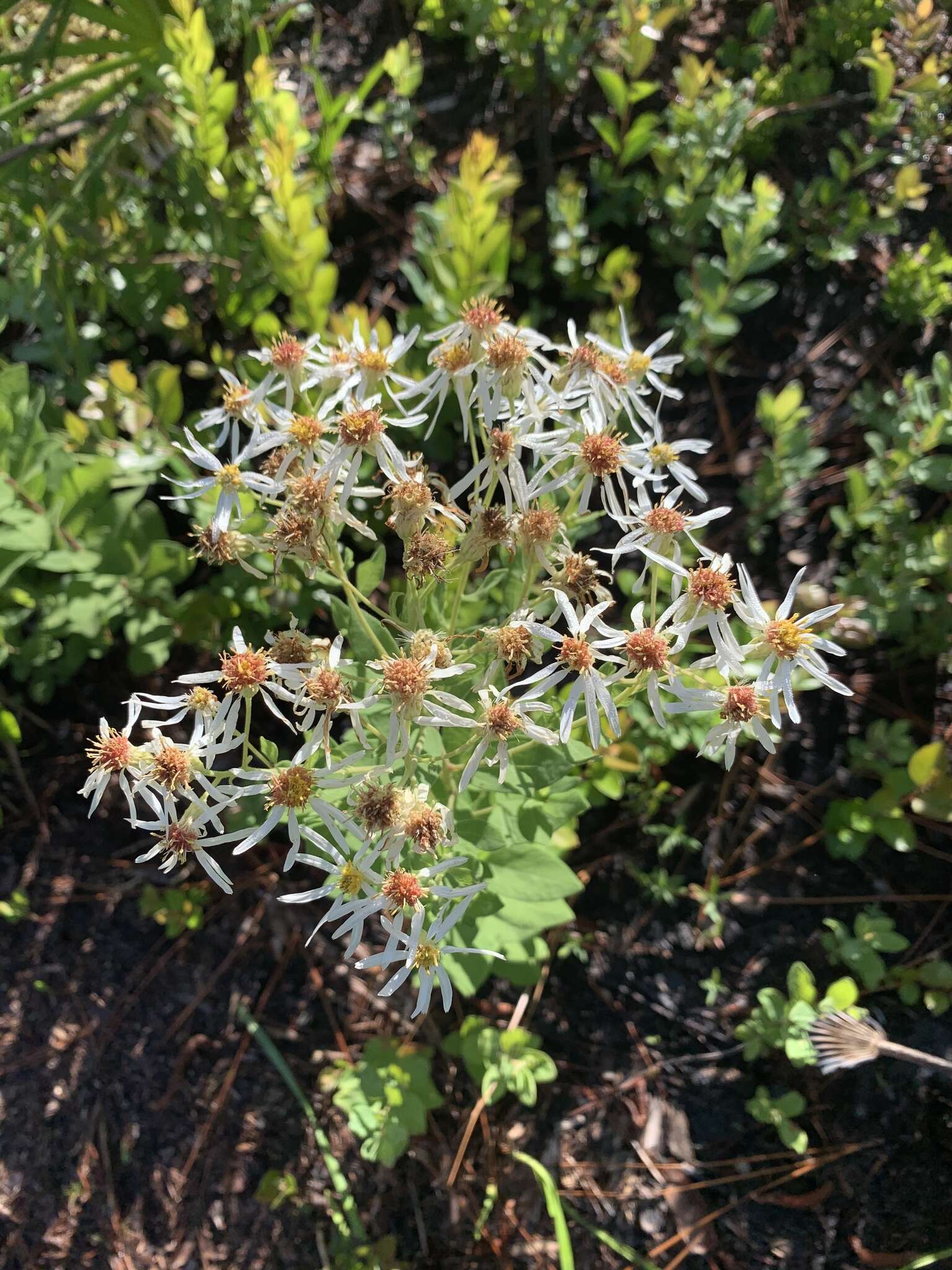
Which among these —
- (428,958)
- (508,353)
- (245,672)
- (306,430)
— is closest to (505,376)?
(508,353)

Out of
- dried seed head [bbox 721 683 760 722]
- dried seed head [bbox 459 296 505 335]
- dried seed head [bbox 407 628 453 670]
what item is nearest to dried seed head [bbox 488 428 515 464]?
dried seed head [bbox 459 296 505 335]

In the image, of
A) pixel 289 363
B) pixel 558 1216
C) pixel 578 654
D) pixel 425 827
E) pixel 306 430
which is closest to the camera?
pixel 425 827

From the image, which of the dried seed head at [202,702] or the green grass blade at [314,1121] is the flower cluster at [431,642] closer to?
the dried seed head at [202,702]

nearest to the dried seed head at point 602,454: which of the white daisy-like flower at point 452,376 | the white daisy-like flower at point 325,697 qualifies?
the white daisy-like flower at point 452,376

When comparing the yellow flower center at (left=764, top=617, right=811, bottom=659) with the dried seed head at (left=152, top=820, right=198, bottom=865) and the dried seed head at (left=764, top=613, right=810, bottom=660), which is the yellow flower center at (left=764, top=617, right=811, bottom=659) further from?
the dried seed head at (left=152, top=820, right=198, bottom=865)

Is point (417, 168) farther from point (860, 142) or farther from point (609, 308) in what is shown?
point (860, 142)

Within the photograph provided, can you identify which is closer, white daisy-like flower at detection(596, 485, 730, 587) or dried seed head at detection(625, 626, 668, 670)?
dried seed head at detection(625, 626, 668, 670)

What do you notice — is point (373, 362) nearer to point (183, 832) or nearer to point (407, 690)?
point (407, 690)
